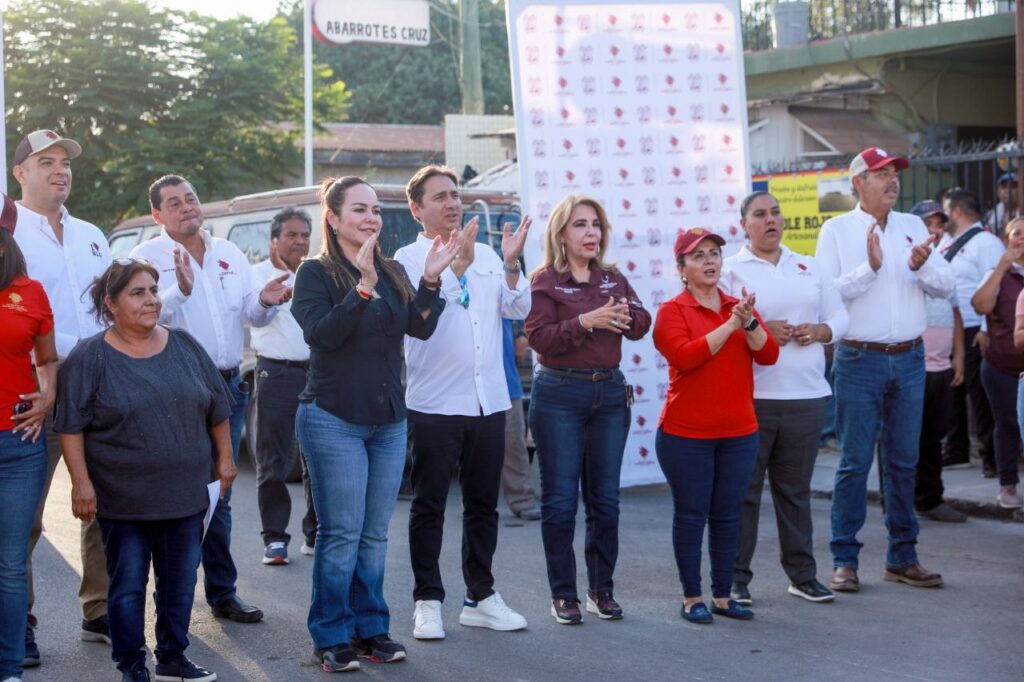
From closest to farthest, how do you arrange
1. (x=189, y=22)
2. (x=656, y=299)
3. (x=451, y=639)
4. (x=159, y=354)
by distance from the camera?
(x=159, y=354)
(x=451, y=639)
(x=656, y=299)
(x=189, y=22)

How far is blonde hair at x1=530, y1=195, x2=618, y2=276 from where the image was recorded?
257 inches

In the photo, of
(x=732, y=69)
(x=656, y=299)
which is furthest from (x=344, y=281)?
(x=732, y=69)

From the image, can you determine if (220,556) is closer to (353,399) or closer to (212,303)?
(212,303)

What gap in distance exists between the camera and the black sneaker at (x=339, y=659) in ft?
18.4

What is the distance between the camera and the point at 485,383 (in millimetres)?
6168

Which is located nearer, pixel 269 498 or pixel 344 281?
pixel 344 281

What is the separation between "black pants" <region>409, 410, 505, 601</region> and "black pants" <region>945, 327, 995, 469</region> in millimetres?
5254

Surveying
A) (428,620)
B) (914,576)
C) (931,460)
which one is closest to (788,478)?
(914,576)

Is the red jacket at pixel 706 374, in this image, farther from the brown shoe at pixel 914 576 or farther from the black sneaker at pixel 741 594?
the brown shoe at pixel 914 576

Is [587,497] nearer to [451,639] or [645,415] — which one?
[451,639]

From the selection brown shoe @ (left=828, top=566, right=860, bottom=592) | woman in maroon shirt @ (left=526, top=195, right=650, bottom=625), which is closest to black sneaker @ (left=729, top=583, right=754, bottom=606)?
brown shoe @ (left=828, top=566, right=860, bottom=592)

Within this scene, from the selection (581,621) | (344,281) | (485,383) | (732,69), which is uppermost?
(732,69)

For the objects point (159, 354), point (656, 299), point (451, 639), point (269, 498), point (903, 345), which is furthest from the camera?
point (656, 299)

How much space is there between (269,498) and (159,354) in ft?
9.41
